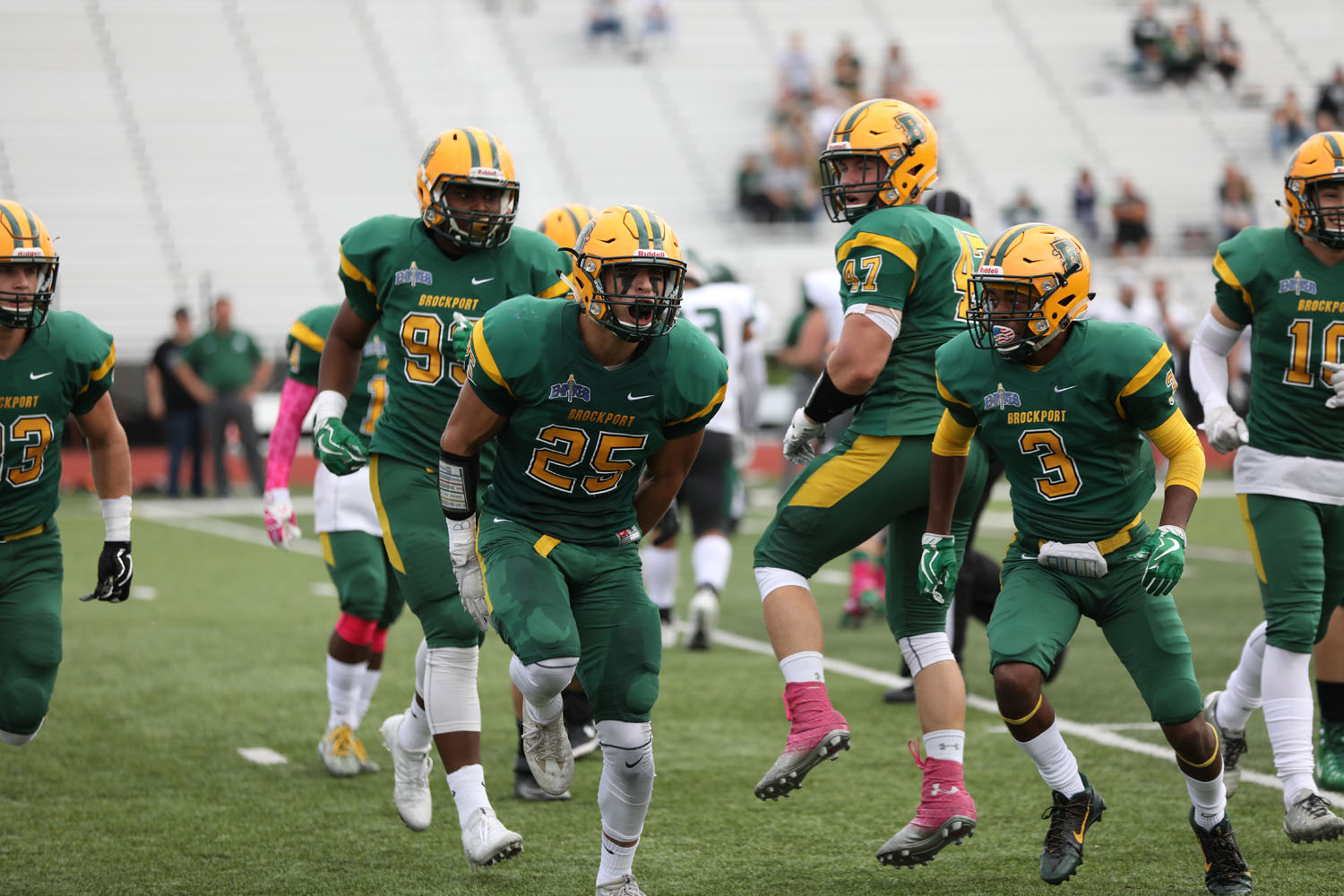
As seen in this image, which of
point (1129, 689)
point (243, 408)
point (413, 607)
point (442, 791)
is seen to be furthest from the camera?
point (243, 408)

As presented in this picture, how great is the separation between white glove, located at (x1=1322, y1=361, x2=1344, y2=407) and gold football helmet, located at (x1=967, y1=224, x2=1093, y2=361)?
3.58ft

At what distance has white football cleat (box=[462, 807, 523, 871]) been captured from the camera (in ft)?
14.3

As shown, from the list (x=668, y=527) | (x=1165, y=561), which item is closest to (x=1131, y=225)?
(x=668, y=527)

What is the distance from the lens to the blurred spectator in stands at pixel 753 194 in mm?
23109

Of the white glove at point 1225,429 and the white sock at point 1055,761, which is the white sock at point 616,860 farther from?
the white glove at point 1225,429

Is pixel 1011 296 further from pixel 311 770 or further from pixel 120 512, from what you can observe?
pixel 311 770

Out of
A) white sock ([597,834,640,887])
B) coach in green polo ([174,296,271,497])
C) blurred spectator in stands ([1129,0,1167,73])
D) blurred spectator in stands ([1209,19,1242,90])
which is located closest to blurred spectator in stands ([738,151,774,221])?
blurred spectator in stands ([1129,0,1167,73])

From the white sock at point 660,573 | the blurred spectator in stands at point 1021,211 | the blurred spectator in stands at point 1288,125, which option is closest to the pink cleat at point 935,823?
the white sock at point 660,573

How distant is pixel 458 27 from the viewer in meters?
25.1

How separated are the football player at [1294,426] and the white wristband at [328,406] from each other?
275 centimetres

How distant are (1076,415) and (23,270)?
9.82 feet

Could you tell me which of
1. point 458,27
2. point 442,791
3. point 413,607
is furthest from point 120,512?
point 458,27

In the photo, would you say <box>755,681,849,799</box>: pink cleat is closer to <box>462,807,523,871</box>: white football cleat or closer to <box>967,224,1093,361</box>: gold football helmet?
<box>462,807,523,871</box>: white football cleat

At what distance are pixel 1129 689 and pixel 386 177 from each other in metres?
17.6
